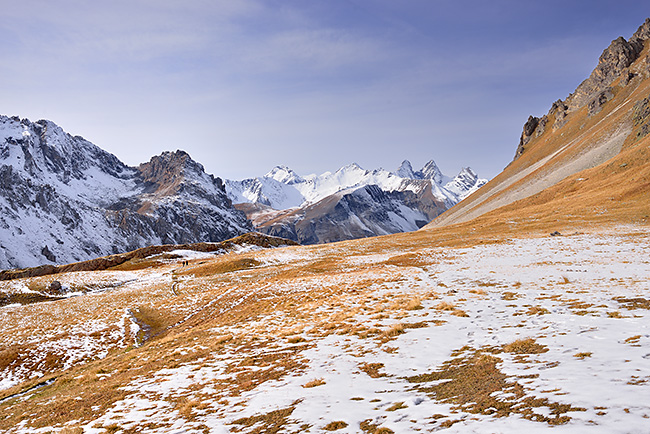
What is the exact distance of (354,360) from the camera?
13.1m

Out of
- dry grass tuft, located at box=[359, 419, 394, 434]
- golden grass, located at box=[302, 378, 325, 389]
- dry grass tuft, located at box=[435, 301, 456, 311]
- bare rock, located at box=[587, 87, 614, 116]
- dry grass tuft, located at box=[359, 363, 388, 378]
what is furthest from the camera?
bare rock, located at box=[587, 87, 614, 116]

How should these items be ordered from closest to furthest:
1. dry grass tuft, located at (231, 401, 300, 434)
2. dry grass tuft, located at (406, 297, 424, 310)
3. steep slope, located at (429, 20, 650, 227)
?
dry grass tuft, located at (231, 401, 300, 434), dry grass tuft, located at (406, 297, 424, 310), steep slope, located at (429, 20, 650, 227)

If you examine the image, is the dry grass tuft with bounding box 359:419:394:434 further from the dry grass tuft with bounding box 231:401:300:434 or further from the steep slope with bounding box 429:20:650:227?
the steep slope with bounding box 429:20:650:227

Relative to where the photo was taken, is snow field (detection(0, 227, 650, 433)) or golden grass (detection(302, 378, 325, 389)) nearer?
snow field (detection(0, 227, 650, 433))

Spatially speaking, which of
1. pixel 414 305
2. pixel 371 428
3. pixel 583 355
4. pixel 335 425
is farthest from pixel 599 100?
pixel 335 425

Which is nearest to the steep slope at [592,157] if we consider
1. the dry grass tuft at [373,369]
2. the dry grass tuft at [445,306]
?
the dry grass tuft at [445,306]

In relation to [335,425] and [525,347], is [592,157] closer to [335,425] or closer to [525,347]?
[525,347]

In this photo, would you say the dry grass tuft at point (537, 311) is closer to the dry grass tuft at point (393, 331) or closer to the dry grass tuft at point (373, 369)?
the dry grass tuft at point (393, 331)

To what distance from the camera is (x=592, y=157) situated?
110188 mm

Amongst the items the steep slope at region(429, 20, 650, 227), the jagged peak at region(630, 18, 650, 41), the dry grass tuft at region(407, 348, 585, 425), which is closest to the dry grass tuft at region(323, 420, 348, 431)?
the dry grass tuft at region(407, 348, 585, 425)

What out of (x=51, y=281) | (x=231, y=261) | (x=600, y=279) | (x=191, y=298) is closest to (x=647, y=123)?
(x=600, y=279)

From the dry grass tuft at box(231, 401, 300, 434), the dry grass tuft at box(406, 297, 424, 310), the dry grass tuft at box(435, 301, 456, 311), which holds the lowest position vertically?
the dry grass tuft at box(435, 301, 456, 311)

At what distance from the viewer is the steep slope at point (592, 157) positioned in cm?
7475

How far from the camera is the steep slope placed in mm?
74750
